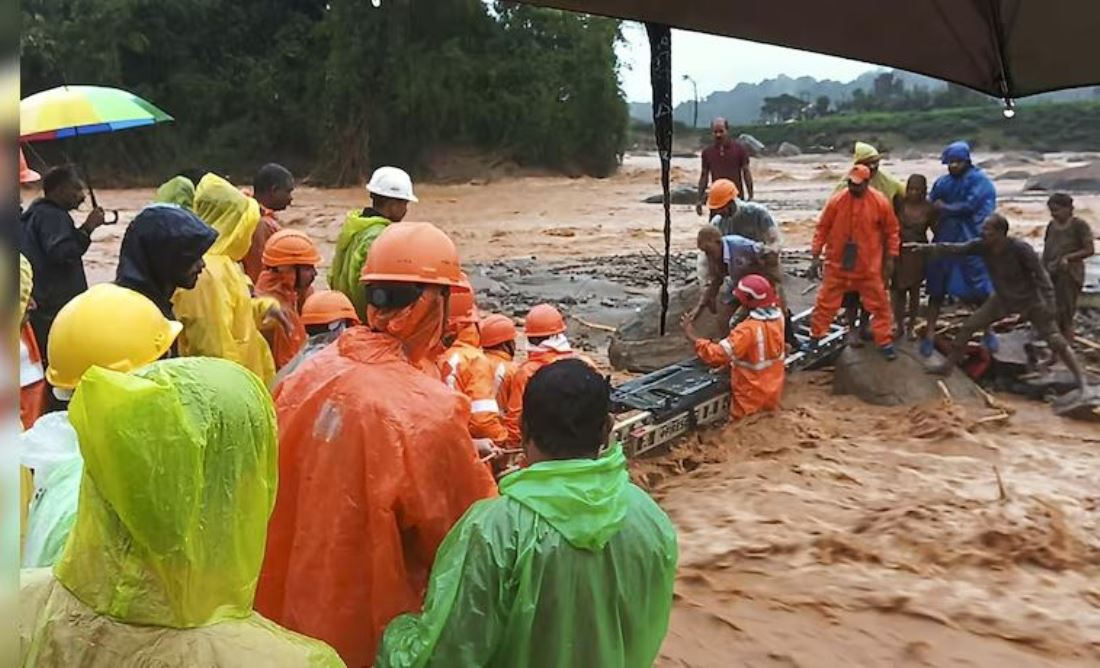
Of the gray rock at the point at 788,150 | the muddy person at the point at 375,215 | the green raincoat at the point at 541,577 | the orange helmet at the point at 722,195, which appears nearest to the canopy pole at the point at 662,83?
the green raincoat at the point at 541,577

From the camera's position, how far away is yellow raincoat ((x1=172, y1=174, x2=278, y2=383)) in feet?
13.9

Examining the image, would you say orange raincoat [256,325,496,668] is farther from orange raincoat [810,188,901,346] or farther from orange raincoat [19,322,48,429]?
orange raincoat [810,188,901,346]

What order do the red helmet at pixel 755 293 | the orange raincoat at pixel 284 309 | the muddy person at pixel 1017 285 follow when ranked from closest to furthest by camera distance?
the orange raincoat at pixel 284 309 < the red helmet at pixel 755 293 < the muddy person at pixel 1017 285

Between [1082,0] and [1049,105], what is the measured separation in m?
46.6

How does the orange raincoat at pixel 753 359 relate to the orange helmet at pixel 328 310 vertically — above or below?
below

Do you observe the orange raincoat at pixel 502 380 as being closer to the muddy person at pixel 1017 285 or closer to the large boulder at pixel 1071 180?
the muddy person at pixel 1017 285

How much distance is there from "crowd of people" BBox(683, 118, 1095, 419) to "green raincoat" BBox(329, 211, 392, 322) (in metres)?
3.08

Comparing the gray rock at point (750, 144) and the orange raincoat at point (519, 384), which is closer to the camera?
the orange raincoat at point (519, 384)

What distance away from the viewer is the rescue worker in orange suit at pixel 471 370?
441 centimetres

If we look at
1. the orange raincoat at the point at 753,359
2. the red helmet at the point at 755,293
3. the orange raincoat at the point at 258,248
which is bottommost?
the orange raincoat at the point at 753,359

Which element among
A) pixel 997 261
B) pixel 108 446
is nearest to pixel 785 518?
pixel 997 261

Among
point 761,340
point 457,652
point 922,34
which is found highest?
point 922,34

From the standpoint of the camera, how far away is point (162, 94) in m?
30.3

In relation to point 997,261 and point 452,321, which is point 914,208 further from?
point 452,321
